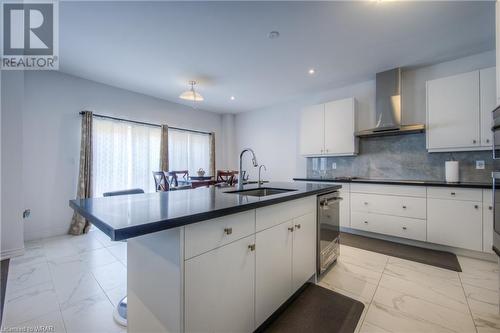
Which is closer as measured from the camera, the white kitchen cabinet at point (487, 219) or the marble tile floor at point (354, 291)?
the marble tile floor at point (354, 291)

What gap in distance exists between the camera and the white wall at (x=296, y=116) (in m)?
3.11

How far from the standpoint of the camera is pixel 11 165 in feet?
8.79

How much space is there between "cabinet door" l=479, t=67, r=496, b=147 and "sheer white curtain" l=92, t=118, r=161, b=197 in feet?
18.0

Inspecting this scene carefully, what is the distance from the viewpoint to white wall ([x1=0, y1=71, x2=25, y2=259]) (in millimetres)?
2605

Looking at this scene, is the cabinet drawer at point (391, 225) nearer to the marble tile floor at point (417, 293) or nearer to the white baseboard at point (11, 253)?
the marble tile floor at point (417, 293)

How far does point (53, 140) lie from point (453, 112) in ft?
20.0

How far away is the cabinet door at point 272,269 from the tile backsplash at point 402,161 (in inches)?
112

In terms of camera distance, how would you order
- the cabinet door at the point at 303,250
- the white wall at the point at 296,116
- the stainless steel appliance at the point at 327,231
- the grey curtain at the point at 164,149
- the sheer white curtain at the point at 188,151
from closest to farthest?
1. the cabinet door at the point at 303,250
2. the stainless steel appliance at the point at 327,231
3. the white wall at the point at 296,116
4. the grey curtain at the point at 164,149
5. the sheer white curtain at the point at 188,151

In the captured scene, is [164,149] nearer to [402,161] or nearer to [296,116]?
[296,116]

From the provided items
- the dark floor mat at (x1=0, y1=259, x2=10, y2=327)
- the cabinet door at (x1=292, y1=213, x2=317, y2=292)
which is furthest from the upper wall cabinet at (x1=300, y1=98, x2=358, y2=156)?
the dark floor mat at (x1=0, y1=259, x2=10, y2=327)

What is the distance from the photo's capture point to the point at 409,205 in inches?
114

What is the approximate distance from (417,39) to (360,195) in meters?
2.22

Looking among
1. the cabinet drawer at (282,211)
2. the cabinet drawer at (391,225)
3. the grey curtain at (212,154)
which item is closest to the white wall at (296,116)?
the grey curtain at (212,154)

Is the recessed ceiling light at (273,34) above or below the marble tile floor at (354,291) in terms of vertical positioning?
above
